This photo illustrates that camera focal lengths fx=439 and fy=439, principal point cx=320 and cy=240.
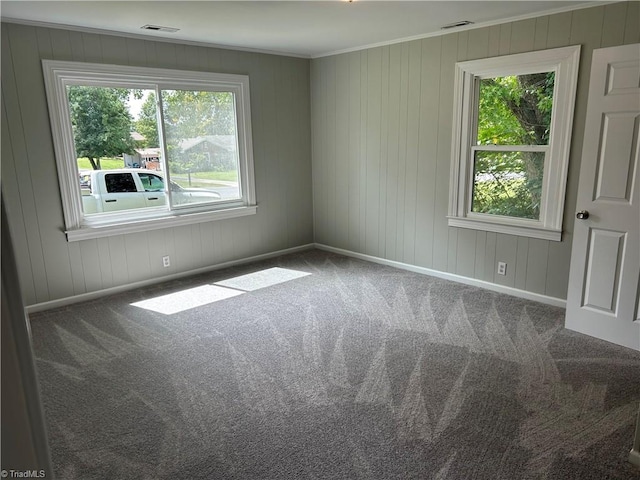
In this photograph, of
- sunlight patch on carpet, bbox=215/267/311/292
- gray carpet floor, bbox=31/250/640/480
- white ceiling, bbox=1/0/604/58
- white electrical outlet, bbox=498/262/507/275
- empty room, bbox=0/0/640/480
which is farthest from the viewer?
sunlight patch on carpet, bbox=215/267/311/292

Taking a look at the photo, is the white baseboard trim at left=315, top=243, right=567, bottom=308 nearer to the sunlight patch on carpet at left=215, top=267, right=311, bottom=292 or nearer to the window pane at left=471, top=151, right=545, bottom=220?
the window pane at left=471, top=151, right=545, bottom=220

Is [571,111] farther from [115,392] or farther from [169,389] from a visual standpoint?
[115,392]

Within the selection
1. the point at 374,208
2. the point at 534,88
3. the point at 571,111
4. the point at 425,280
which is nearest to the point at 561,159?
the point at 571,111

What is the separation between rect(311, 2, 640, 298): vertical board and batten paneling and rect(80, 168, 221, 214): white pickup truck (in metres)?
1.95

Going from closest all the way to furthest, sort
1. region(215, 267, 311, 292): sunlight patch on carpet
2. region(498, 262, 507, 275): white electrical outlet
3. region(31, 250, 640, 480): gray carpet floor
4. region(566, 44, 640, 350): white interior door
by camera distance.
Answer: region(31, 250, 640, 480): gray carpet floor → region(566, 44, 640, 350): white interior door → region(498, 262, 507, 275): white electrical outlet → region(215, 267, 311, 292): sunlight patch on carpet

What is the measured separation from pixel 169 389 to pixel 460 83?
3.68 metres

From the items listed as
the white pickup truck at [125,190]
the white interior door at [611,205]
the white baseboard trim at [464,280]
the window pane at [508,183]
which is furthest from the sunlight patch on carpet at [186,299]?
the white interior door at [611,205]

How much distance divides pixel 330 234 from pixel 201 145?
203cm

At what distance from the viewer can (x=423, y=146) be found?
→ 4.65 meters

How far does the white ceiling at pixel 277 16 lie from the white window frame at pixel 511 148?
1.25 feet

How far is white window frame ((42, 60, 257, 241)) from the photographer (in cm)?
389

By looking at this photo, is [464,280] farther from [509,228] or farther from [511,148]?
[511,148]

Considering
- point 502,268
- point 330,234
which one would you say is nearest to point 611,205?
point 502,268

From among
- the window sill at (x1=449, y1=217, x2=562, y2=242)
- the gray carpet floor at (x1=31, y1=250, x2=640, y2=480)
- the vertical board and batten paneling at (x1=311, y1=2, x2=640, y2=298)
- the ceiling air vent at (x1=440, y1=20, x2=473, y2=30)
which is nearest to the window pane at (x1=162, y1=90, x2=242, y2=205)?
the vertical board and batten paneling at (x1=311, y1=2, x2=640, y2=298)
